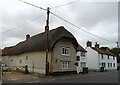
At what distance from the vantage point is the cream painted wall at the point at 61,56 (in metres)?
35.0

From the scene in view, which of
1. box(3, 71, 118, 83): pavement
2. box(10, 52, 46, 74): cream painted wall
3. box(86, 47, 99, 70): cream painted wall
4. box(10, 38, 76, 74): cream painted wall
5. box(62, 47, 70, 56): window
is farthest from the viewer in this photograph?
box(86, 47, 99, 70): cream painted wall

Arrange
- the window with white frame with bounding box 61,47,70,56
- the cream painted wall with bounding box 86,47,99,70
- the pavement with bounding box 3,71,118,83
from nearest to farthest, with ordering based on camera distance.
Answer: the pavement with bounding box 3,71,118,83
the window with white frame with bounding box 61,47,70,56
the cream painted wall with bounding box 86,47,99,70

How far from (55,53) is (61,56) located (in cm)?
154

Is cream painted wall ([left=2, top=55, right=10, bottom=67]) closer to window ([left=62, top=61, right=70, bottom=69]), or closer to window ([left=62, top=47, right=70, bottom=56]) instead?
window ([left=62, top=47, right=70, bottom=56])

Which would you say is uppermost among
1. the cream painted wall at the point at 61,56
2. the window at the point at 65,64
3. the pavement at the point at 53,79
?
the cream painted wall at the point at 61,56

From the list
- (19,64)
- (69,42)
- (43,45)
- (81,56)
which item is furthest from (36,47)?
(81,56)

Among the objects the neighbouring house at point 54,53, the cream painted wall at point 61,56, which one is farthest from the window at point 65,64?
the cream painted wall at point 61,56

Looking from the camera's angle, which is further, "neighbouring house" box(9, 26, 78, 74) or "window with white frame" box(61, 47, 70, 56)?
"window with white frame" box(61, 47, 70, 56)

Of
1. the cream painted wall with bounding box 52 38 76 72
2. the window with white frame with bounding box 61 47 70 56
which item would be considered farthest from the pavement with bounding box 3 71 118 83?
the window with white frame with bounding box 61 47 70 56

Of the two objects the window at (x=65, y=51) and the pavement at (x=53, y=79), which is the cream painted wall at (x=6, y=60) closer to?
the window at (x=65, y=51)

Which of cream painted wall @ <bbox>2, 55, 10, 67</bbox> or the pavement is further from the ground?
cream painted wall @ <bbox>2, 55, 10, 67</bbox>

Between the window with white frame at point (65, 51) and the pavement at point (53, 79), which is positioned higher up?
the window with white frame at point (65, 51)

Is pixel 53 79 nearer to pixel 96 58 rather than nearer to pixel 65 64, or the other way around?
pixel 65 64

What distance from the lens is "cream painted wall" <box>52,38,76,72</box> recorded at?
3497 centimetres
